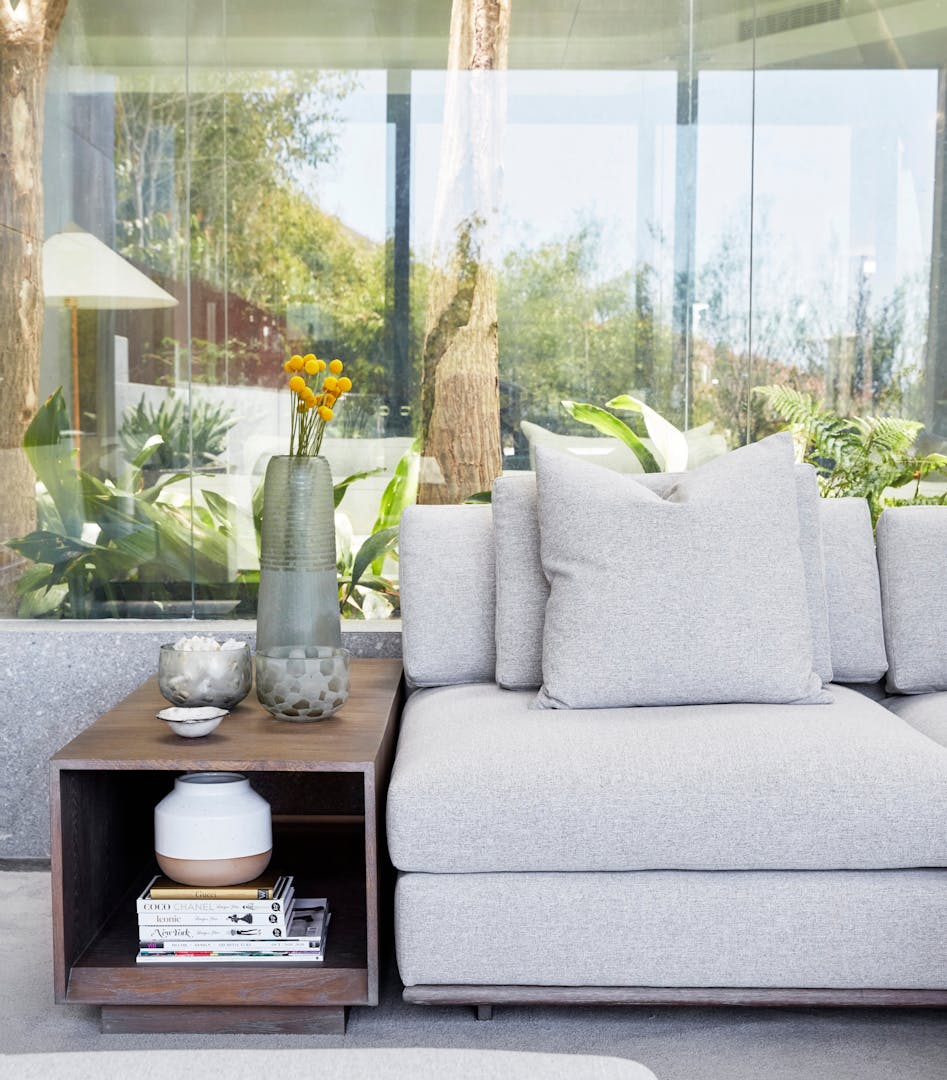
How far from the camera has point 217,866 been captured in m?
Result: 1.99

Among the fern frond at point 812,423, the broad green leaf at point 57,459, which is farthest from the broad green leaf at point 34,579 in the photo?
the fern frond at point 812,423

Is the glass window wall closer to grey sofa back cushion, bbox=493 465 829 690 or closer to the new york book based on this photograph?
grey sofa back cushion, bbox=493 465 829 690

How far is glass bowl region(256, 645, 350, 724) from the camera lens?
2.10 metres

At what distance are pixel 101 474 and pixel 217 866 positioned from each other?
4.50ft

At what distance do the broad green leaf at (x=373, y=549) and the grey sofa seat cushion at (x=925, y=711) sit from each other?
1262 mm

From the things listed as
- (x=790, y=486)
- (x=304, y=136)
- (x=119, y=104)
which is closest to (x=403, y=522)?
(x=790, y=486)

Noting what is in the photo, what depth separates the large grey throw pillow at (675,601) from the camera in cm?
217

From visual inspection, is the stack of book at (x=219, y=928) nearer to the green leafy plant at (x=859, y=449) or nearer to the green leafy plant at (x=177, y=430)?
the green leafy plant at (x=177, y=430)

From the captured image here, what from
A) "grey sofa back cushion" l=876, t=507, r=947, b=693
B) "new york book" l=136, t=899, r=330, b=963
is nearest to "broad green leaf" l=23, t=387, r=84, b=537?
"new york book" l=136, t=899, r=330, b=963

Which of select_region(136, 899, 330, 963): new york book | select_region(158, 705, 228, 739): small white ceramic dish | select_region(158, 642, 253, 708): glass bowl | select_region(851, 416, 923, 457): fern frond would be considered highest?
select_region(851, 416, 923, 457): fern frond

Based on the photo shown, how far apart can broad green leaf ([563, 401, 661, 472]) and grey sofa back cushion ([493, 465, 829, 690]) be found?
67 centimetres

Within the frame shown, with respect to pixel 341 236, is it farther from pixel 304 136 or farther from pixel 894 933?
pixel 894 933

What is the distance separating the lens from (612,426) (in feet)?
10.2

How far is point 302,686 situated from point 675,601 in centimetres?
69
